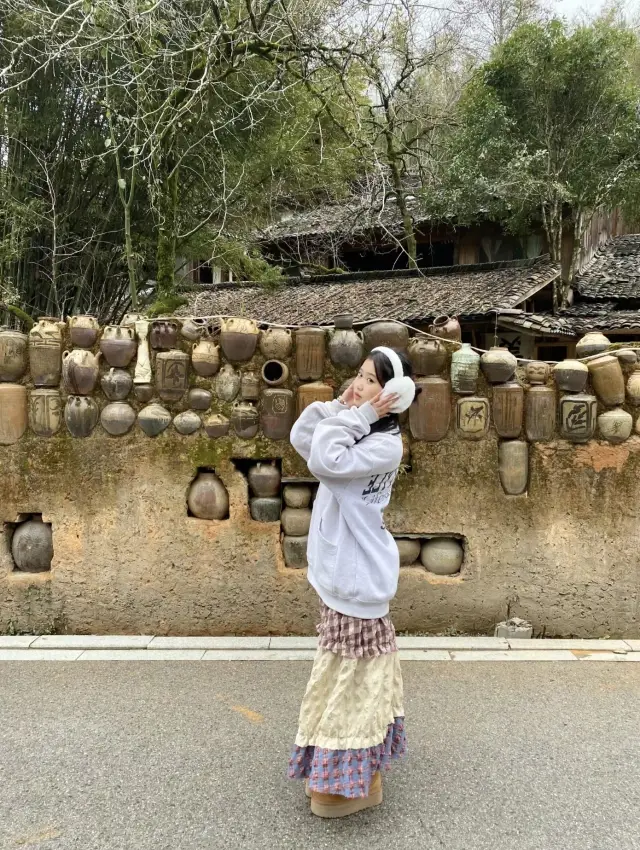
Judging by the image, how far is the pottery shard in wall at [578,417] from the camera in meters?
3.42

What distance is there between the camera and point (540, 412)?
3.45 meters

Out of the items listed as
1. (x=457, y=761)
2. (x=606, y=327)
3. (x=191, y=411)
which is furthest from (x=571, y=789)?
(x=606, y=327)

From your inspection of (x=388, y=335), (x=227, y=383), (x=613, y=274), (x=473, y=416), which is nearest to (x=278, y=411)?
(x=227, y=383)

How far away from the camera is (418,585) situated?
3.58 m

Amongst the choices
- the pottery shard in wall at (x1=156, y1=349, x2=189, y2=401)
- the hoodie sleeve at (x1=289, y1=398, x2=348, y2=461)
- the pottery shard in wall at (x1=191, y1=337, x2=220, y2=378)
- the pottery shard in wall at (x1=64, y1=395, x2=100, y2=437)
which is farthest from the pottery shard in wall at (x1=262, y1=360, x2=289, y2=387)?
the hoodie sleeve at (x1=289, y1=398, x2=348, y2=461)

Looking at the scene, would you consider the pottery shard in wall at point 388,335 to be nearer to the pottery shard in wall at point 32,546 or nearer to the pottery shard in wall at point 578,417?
the pottery shard in wall at point 578,417

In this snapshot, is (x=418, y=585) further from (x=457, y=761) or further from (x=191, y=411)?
(x=191, y=411)

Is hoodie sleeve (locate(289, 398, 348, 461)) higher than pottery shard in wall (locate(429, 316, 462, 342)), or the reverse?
pottery shard in wall (locate(429, 316, 462, 342))

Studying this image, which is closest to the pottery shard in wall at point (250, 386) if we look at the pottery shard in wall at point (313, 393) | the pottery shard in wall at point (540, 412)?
the pottery shard in wall at point (313, 393)

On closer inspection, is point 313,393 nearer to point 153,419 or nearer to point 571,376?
point 153,419

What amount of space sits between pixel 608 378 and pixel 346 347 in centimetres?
145

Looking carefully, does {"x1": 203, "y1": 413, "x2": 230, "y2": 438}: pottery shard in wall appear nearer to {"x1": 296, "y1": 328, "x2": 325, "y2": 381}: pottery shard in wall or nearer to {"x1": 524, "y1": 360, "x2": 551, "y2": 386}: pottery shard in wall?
{"x1": 296, "y1": 328, "x2": 325, "y2": 381}: pottery shard in wall

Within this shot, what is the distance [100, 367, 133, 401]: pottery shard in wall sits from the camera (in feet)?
11.5

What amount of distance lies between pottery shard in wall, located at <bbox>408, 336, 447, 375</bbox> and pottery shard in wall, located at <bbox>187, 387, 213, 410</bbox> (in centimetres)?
116
